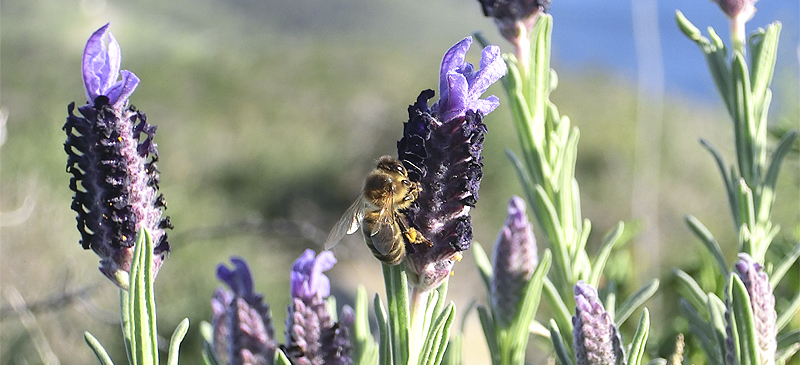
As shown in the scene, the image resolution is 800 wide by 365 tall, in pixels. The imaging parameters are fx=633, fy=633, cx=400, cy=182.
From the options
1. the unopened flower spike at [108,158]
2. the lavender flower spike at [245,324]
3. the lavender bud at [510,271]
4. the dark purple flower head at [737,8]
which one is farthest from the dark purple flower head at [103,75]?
the dark purple flower head at [737,8]

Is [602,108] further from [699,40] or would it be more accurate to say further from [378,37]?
[699,40]

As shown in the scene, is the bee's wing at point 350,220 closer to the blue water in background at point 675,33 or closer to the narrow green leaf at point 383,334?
the narrow green leaf at point 383,334

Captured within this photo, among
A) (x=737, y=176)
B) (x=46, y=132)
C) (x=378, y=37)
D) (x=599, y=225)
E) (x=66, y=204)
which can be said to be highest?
(x=378, y=37)

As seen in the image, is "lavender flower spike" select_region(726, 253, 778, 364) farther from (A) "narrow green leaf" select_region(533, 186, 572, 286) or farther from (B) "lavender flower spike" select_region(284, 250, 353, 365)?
(B) "lavender flower spike" select_region(284, 250, 353, 365)

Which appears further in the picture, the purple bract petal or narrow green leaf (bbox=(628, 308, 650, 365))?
narrow green leaf (bbox=(628, 308, 650, 365))

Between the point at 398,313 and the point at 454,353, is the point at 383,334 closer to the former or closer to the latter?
the point at 398,313

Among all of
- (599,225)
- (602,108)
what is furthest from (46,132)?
(602,108)

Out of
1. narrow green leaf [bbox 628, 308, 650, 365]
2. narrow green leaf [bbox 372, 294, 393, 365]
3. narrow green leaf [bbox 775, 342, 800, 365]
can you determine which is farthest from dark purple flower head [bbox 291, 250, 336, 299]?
narrow green leaf [bbox 775, 342, 800, 365]
